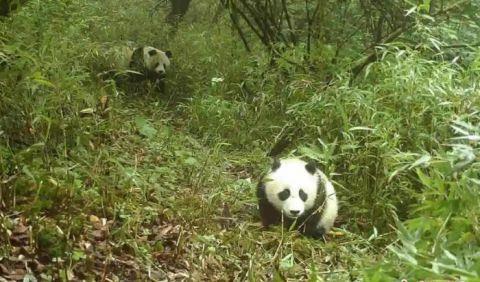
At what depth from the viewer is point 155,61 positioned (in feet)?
24.9

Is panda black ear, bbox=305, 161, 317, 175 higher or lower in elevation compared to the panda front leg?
higher

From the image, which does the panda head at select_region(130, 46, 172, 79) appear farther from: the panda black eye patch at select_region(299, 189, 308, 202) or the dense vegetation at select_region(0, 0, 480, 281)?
the panda black eye patch at select_region(299, 189, 308, 202)

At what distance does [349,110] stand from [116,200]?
6.95 ft

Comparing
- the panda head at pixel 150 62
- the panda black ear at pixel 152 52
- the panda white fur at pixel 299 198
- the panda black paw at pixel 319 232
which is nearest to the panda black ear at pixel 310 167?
the panda white fur at pixel 299 198

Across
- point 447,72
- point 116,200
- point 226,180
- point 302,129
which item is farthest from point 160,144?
point 447,72

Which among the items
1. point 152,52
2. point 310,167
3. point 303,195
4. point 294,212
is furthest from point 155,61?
point 294,212

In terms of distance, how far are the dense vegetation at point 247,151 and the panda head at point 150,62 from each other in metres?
0.29

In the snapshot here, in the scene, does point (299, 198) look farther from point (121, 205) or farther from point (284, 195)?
point (121, 205)

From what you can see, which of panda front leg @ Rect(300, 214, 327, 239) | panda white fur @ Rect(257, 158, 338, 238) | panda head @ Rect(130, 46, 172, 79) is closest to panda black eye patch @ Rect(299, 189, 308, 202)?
panda white fur @ Rect(257, 158, 338, 238)

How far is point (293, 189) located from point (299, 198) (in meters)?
0.07

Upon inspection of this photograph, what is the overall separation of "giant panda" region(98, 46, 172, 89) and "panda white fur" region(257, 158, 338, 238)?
3.26 m

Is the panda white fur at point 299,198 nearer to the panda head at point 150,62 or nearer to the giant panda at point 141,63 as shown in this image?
the giant panda at point 141,63

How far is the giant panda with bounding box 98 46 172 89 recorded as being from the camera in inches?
283

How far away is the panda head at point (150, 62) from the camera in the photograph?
24.3 ft
